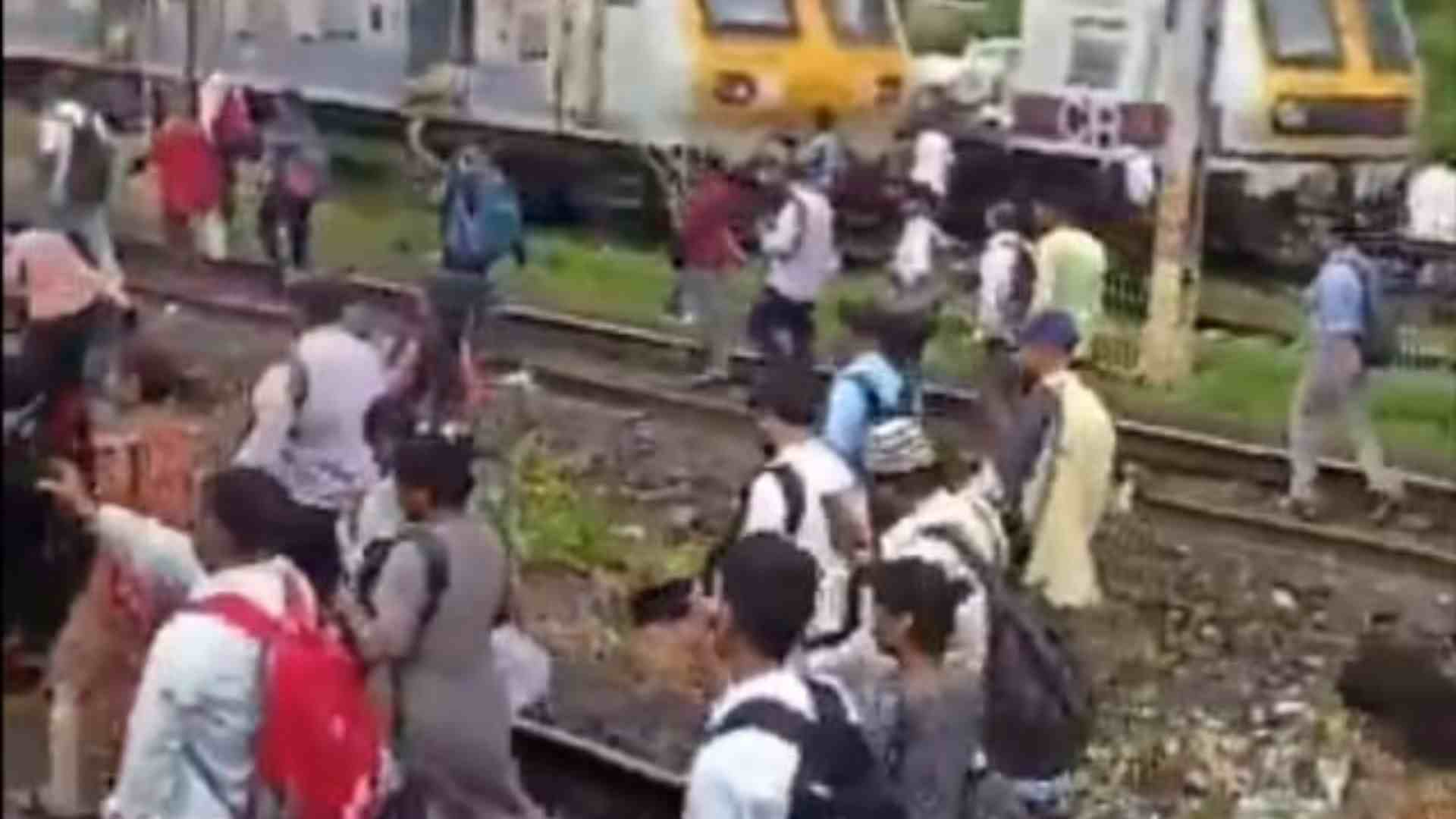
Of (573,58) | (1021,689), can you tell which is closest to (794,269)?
(573,58)

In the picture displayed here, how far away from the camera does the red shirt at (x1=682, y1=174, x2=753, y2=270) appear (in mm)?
19094

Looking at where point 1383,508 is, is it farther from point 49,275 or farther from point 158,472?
point 49,275

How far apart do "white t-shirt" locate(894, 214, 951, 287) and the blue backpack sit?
1917mm

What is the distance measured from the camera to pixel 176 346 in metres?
14.0

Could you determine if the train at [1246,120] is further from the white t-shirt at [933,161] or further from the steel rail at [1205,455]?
the steel rail at [1205,455]

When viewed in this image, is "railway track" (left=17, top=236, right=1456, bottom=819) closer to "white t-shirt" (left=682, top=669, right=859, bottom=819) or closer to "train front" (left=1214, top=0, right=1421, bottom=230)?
"white t-shirt" (left=682, top=669, right=859, bottom=819)

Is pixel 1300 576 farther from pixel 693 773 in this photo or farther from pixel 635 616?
pixel 693 773

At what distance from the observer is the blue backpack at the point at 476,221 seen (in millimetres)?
17547

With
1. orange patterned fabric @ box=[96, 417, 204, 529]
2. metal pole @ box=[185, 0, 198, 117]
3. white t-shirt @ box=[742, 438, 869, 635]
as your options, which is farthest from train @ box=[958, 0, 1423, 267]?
white t-shirt @ box=[742, 438, 869, 635]

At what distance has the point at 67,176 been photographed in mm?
3996

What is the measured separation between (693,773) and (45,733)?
88.1 inches

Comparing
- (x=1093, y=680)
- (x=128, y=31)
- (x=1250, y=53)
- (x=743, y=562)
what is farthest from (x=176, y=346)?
(x=1250, y=53)

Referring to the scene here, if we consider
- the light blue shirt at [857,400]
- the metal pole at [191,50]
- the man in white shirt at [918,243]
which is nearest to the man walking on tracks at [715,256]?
the man in white shirt at [918,243]

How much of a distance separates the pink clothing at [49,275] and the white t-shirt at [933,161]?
1587 cm
